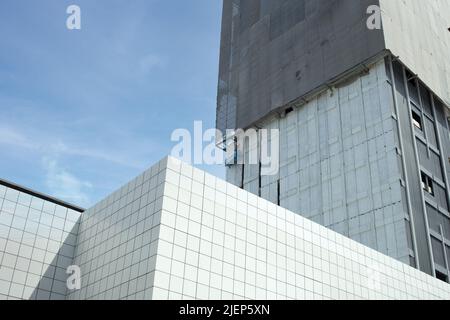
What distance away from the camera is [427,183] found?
4722cm

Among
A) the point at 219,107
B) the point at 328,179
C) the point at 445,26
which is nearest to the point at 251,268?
the point at 328,179

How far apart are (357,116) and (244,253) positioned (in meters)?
29.8

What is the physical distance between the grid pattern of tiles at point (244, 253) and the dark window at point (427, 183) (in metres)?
20.4

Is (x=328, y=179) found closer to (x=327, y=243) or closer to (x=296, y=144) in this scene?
(x=296, y=144)

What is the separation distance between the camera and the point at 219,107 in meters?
62.8

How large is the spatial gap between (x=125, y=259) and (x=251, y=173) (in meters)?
36.0

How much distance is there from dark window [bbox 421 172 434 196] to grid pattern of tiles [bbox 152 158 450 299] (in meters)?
20.4

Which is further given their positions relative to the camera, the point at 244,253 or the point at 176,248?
the point at 244,253

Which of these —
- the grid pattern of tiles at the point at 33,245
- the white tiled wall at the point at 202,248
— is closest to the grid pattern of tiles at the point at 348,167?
the white tiled wall at the point at 202,248

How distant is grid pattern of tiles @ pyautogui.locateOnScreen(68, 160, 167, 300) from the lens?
65.4 ft

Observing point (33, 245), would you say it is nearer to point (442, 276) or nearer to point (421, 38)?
point (442, 276)

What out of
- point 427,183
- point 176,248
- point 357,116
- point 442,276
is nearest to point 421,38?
point 357,116

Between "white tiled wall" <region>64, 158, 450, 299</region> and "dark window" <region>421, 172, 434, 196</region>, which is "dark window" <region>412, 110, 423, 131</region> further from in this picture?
"white tiled wall" <region>64, 158, 450, 299</region>

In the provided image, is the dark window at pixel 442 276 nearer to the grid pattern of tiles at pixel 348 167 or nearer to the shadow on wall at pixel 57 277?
the grid pattern of tiles at pixel 348 167
